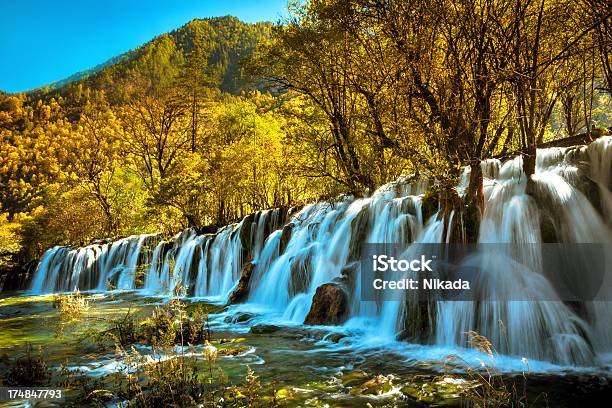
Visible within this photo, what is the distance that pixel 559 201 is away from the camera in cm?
874

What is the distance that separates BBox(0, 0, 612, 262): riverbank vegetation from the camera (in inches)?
367

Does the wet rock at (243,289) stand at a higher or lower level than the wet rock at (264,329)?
higher

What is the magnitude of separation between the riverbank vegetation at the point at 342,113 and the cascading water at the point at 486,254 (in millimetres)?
896

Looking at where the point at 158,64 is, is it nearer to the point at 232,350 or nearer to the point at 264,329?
the point at 264,329

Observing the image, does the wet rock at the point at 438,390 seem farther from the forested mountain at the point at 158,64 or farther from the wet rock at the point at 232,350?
the forested mountain at the point at 158,64

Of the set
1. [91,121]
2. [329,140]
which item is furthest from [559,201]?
[91,121]

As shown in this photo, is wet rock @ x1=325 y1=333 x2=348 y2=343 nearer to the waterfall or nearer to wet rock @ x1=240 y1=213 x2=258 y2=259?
the waterfall

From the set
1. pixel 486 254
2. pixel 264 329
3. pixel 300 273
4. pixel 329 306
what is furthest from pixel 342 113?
pixel 486 254

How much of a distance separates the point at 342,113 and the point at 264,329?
10434mm

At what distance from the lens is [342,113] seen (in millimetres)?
18219

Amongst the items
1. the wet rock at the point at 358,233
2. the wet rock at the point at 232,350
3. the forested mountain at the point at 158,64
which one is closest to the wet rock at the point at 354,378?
the wet rock at the point at 232,350

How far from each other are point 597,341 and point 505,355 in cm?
149

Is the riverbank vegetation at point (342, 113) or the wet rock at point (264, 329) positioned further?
the wet rock at point (264, 329)

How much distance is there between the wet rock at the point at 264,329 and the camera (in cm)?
1101
